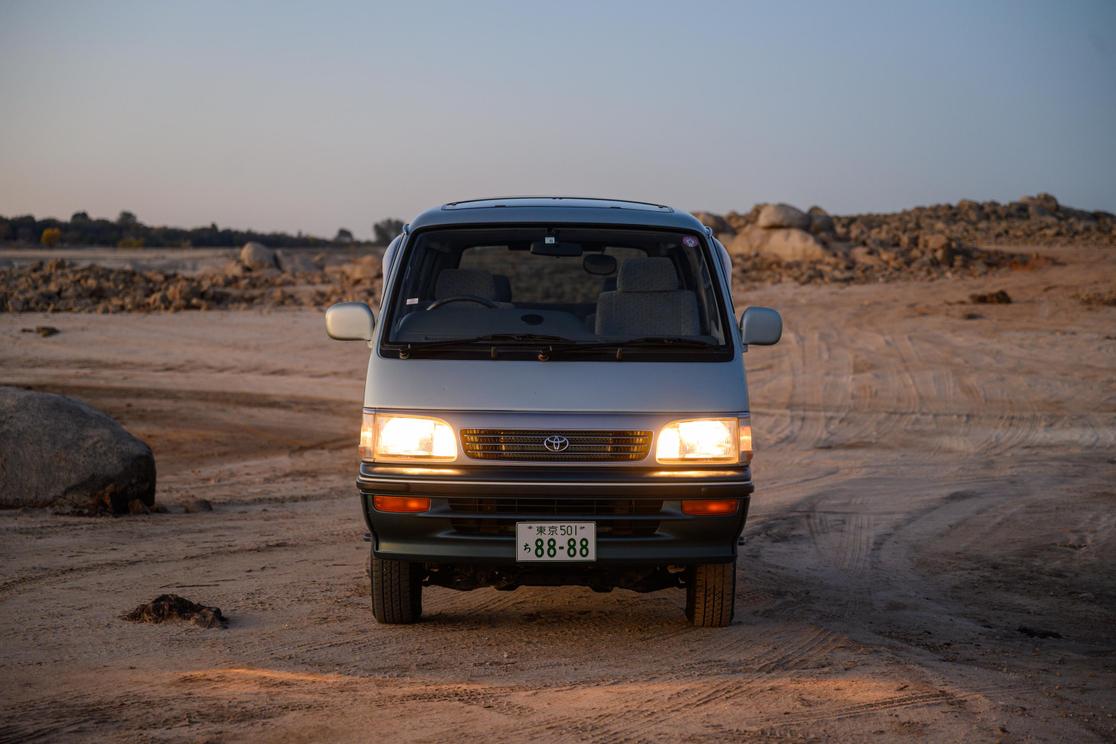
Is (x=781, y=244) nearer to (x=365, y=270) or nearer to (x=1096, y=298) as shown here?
(x=365, y=270)

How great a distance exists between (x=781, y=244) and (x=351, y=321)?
107ft

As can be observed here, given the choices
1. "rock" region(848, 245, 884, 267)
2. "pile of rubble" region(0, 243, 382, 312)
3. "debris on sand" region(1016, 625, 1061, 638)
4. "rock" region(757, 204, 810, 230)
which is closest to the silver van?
"debris on sand" region(1016, 625, 1061, 638)

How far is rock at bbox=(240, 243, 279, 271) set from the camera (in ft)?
135

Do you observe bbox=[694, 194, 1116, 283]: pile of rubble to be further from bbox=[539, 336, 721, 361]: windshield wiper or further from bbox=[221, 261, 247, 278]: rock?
bbox=[539, 336, 721, 361]: windshield wiper

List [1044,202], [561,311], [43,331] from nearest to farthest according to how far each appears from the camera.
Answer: [561,311] → [43,331] → [1044,202]

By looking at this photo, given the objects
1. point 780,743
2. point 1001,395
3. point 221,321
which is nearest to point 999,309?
point 1001,395

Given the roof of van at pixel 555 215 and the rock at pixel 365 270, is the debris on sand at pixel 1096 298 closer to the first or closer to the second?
the rock at pixel 365 270

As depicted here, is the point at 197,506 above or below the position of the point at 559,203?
below

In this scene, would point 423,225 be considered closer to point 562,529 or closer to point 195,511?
point 562,529

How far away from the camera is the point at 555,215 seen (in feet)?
22.3

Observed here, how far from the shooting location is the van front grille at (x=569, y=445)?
5738 mm

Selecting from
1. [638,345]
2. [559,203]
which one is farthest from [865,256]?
[638,345]

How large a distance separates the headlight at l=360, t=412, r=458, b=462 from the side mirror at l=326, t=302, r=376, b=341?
2.34 feet

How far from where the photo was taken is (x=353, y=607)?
681 cm
